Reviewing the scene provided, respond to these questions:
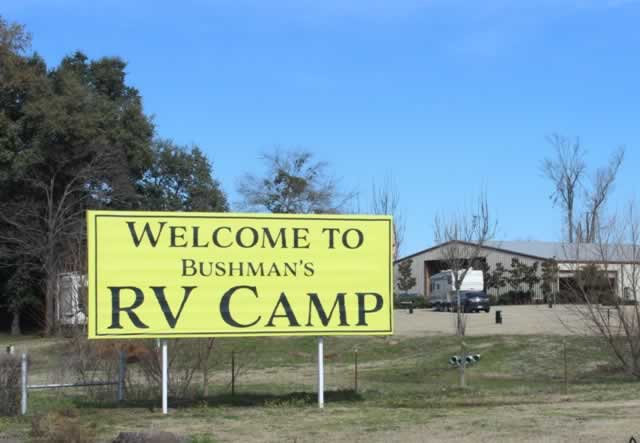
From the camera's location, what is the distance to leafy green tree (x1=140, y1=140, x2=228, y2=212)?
220 feet

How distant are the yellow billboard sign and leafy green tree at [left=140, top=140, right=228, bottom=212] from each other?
4972 centimetres

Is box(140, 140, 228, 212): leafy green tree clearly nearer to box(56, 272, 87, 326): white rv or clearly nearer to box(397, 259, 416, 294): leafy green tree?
box(397, 259, 416, 294): leafy green tree

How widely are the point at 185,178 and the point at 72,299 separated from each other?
44485 millimetres

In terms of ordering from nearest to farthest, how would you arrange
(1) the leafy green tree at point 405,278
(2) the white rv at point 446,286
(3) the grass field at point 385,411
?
(3) the grass field at point 385,411 < (2) the white rv at point 446,286 < (1) the leafy green tree at point 405,278

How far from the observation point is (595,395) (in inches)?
675

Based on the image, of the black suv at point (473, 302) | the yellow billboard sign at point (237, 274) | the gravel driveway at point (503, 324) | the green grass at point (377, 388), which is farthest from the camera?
the black suv at point (473, 302)

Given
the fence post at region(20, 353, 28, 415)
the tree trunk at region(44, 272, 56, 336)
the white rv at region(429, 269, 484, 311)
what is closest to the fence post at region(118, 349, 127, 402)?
the fence post at region(20, 353, 28, 415)

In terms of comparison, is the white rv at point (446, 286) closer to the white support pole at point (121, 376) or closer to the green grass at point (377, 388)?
the green grass at point (377, 388)

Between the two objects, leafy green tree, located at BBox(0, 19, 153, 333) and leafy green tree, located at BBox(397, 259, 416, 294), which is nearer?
leafy green tree, located at BBox(0, 19, 153, 333)

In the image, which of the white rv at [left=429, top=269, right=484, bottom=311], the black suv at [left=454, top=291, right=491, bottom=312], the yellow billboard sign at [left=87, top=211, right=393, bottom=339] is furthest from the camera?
the white rv at [left=429, top=269, right=484, bottom=311]

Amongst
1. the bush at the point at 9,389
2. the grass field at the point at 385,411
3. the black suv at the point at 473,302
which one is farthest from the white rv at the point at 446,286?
the bush at the point at 9,389

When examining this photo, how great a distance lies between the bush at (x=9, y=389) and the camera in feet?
52.3

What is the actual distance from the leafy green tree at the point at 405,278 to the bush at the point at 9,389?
68.2 m

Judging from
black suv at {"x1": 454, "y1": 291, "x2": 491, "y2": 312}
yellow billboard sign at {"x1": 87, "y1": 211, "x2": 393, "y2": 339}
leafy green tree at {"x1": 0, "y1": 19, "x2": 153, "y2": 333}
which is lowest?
black suv at {"x1": 454, "y1": 291, "x2": 491, "y2": 312}
